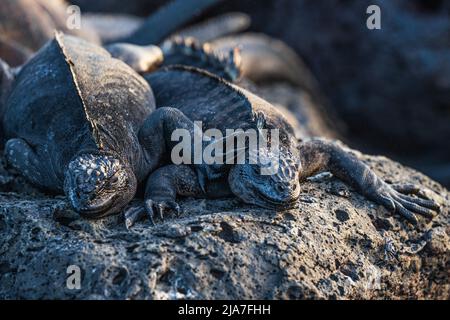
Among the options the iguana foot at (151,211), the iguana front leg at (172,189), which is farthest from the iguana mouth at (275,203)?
the iguana foot at (151,211)

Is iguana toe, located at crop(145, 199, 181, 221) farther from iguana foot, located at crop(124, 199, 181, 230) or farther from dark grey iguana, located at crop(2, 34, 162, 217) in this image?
dark grey iguana, located at crop(2, 34, 162, 217)

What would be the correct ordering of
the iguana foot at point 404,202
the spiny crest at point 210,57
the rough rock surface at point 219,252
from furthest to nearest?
the spiny crest at point 210,57 < the iguana foot at point 404,202 < the rough rock surface at point 219,252

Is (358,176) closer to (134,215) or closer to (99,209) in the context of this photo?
(134,215)

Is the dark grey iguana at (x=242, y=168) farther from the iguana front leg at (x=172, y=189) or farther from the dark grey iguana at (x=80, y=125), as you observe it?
the dark grey iguana at (x=80, y=125)

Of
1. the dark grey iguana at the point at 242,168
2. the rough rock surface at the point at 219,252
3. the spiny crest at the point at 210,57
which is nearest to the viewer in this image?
the rough rock surface at the point at 219,252

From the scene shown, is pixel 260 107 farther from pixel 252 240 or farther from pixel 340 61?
pixel 340 61

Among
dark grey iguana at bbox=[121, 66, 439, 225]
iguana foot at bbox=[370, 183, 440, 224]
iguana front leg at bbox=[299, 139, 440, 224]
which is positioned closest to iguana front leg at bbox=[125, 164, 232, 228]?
dark grey iguana at bbox=[121, 66, 439, 225]

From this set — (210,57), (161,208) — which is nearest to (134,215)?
(161,208)
